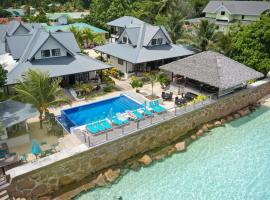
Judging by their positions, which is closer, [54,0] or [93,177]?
[93,177]

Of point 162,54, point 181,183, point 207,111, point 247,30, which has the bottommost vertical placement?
point 181,183

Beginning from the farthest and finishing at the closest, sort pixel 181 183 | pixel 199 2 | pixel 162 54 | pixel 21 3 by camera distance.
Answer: pixel 21 3 < pixel 199 2 < pixel 162 54 < pixel 181 183

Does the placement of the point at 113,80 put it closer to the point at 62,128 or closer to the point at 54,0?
the point at 62,128

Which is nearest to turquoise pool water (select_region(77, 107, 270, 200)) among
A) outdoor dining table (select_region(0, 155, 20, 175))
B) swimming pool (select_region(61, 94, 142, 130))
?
outdoor dining table (select_region(0, 155, 20, 175))

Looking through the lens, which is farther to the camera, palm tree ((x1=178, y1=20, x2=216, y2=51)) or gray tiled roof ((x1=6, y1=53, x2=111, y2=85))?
palm tree ((x1=178, y1=20, x2=216, y2=51))

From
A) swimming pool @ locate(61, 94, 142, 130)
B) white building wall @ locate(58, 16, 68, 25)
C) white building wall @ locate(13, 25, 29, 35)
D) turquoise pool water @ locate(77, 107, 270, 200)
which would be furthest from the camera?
white building wall @ locate(58, 16, 68, 25)

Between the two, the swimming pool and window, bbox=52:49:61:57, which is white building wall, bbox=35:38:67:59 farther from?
the swimming pool

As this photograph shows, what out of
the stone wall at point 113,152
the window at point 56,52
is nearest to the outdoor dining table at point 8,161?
the stone wall at point 113,152

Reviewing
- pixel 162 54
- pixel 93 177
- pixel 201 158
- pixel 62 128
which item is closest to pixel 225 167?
pixel 201 158
